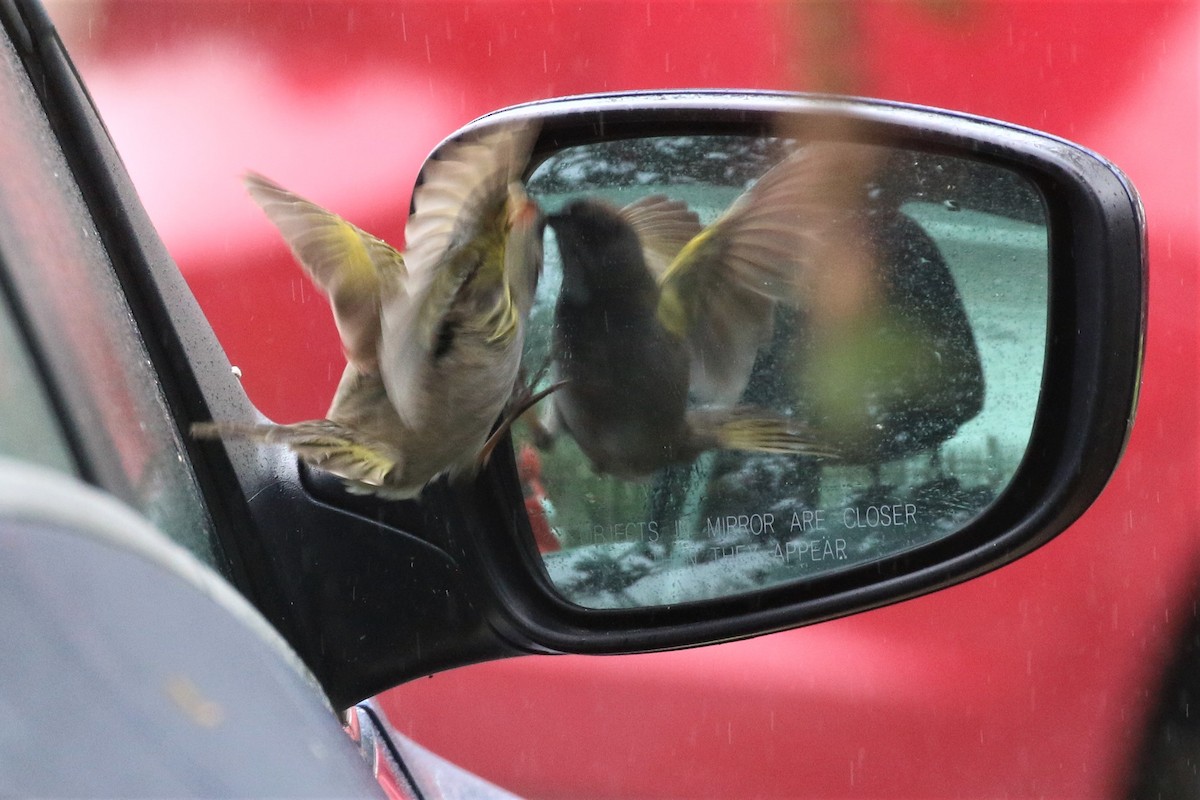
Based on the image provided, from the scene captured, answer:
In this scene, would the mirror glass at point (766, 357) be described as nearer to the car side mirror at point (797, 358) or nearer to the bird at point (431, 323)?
the car side mirror at point (797, 358)

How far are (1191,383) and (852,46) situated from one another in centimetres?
94

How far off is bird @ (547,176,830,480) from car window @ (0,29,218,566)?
0.42 m

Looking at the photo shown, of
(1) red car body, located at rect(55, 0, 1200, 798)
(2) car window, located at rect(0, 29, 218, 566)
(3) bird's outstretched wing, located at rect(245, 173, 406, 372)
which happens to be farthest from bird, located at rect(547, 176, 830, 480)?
(1) red car body, located at rect(55, 0, 1200, 798)

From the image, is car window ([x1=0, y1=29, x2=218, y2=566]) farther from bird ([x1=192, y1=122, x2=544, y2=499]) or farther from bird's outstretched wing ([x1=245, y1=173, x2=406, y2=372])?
bird's outstretched wing ([x1=245, y1=173, x2=406, y2=372])

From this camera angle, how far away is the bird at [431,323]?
101 cm

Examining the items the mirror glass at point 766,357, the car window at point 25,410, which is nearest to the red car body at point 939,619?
the mirror glass at point 766,357

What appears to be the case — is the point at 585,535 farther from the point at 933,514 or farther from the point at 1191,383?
the point at 1191,383

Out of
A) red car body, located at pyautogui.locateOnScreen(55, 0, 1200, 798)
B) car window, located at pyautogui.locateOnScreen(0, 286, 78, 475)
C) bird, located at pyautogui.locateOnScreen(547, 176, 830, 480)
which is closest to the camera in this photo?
car window, located at pyautogui.locateOnScreen(0, 286, 78, 475)

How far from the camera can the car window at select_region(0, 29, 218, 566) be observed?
2.81 feet

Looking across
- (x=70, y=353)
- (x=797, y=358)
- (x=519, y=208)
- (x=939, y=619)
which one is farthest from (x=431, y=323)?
(x=939, y=619)

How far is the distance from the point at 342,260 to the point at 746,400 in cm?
51

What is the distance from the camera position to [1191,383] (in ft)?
7.51

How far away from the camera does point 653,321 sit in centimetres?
126

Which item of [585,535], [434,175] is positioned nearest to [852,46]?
[585,535]
